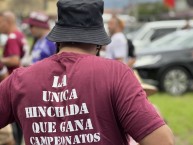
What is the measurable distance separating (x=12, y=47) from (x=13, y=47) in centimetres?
1

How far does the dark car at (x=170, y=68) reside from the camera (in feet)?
39.6

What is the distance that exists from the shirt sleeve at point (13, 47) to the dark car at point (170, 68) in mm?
5549

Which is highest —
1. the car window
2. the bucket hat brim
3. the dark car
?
the bucket hat brim

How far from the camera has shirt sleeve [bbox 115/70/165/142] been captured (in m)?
2.26

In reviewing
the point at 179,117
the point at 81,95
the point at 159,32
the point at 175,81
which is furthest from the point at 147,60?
the point at 81,95

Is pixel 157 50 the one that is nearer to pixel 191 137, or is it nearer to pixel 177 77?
pixel 177 77

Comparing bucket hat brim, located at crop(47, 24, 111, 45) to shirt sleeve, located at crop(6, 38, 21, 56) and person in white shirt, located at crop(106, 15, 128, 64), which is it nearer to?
shirt sleeve, located at crop(6, 38, 21, 56)

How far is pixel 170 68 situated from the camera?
39.8ft

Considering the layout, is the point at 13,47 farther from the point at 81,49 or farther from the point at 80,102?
the point at 80,102

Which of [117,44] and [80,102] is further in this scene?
[117,44]

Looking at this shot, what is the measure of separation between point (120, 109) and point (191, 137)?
16.8ft

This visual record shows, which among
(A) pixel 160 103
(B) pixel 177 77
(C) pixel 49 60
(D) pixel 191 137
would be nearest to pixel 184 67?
(B) pixel 177 77

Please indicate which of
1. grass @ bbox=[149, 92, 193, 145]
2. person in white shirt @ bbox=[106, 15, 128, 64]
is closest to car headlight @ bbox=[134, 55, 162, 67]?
grass @ bbox=[149, 92, 193, 145]

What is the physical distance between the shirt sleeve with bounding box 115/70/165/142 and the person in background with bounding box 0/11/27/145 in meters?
4.29
